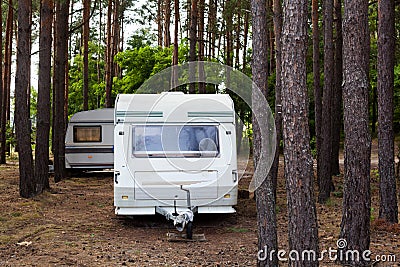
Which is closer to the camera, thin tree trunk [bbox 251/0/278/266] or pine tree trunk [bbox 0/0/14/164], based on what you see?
thin tree trunk [bbox 251/0/278/266]

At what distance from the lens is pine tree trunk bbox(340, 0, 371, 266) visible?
8016 millimetres

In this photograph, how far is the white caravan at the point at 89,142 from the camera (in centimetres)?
2147

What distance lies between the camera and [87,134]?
21578 mm

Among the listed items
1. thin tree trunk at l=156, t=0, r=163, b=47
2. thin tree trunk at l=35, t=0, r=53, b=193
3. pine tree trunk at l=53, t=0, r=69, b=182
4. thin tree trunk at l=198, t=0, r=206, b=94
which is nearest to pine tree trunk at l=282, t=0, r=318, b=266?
thin tree trunk at l=35, t=0, r=53, b=193

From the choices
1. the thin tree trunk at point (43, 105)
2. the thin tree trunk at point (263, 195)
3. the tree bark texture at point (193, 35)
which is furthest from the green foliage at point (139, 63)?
the thin tree trunk at point (263, 195)

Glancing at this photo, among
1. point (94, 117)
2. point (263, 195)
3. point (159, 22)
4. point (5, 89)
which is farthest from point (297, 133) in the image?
point (159, 22)

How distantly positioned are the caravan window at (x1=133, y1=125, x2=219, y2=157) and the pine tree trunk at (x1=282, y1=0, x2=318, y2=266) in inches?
189

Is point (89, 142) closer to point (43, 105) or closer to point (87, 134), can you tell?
point (87, 134)

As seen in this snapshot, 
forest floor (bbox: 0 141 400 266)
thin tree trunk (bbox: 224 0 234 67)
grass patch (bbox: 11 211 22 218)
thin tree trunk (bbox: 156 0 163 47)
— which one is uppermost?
thin tree trunk (bbox: 156 0 163 47)

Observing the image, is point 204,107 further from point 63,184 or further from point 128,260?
point 63,184

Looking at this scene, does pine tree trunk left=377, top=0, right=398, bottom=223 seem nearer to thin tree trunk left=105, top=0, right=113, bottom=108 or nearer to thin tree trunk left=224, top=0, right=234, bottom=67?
thin tree trunk left=224, top=0, right=234, bottom=67

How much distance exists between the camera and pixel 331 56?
561 inches

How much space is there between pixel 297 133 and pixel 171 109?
530 cm

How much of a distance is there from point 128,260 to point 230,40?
2398 centimetres
